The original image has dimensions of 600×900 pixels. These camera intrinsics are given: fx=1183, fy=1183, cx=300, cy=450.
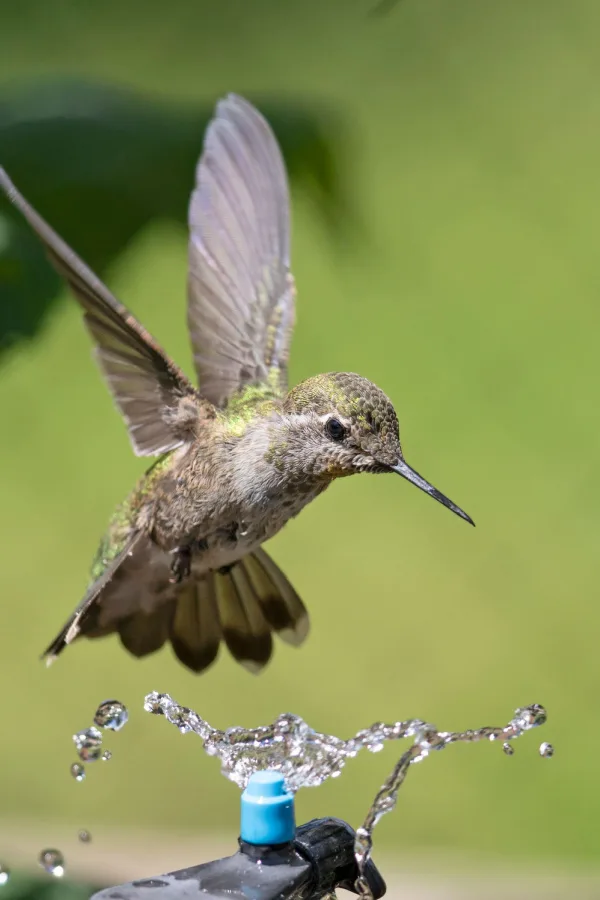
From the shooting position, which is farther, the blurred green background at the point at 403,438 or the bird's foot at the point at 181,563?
the blurred green background at the point at 403,438

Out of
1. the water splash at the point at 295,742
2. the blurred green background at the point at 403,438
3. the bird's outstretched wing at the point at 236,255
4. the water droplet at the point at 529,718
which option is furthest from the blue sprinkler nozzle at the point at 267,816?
the blurred green background at the point at 403,438

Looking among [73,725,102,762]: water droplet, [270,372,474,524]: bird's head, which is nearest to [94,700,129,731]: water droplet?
[73,725,102,762]: water droplet

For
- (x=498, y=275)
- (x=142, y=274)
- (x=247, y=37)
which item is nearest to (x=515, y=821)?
(x=498, y=275)

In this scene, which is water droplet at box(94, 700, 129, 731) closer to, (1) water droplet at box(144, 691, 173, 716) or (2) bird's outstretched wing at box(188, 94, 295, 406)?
(1) water droplet at box(144, 691, 173, 716)

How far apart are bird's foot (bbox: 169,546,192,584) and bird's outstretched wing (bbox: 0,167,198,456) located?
0.10 m

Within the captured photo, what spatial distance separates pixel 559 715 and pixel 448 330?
3.23 ft

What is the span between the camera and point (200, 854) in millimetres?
2607

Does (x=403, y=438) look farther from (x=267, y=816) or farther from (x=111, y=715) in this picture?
(x=267, y=816)

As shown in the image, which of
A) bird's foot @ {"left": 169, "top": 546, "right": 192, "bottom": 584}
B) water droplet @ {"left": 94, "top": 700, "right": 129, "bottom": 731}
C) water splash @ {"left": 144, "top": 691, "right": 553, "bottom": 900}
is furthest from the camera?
bird's foot @ {"left": 169, "top": 546, "right": 192, "bottom": 584}

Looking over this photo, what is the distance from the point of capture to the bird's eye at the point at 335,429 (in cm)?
97

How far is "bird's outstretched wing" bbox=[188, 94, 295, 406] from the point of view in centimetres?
124

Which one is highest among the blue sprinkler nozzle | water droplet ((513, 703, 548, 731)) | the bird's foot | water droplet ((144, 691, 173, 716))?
the bird's foot

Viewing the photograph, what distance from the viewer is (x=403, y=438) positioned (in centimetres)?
289

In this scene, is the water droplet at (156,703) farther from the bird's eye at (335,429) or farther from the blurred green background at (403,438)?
the blurred green background at (403,438)
